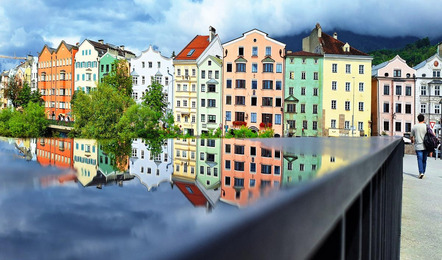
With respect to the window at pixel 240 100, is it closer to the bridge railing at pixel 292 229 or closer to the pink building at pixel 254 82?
the pink building at pixel 254 82

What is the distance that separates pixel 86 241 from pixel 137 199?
16cm

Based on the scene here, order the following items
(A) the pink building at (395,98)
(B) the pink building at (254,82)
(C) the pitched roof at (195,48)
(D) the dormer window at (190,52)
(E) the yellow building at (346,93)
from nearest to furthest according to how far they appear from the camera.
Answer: (E) the yellow building at (346,93)
(B) the pink building at (254,82)
(A) the pink building at (395,98)
(C) the pitched roof at (195,48)
(D) the dormer window at (190,52)

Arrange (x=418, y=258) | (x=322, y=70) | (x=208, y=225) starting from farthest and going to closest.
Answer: (x=322, y=70) → (x=418, y=258) → (x=208, y=225)

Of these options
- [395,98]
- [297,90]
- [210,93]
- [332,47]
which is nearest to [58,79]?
[210,93]

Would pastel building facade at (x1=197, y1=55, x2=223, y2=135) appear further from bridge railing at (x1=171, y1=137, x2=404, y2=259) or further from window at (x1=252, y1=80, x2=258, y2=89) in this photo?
bridge railing at (x1=171, y1=137, x2=404, y2=259)

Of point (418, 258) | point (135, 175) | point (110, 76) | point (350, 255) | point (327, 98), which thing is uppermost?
point (110, 76)

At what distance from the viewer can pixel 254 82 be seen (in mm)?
41062

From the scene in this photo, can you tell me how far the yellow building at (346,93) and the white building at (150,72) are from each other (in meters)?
17.9

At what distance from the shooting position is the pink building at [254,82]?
40.9 meters

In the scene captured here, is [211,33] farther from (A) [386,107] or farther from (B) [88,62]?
(A) [386,107]

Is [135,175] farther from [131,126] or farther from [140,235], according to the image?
[131,126]

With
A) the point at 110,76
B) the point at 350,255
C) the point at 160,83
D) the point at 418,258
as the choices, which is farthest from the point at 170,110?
the point at 350,255

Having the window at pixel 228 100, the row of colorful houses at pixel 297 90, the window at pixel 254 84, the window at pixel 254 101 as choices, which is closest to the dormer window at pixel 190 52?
the row of colorful houses at pixel 297 90

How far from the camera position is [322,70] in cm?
4059
